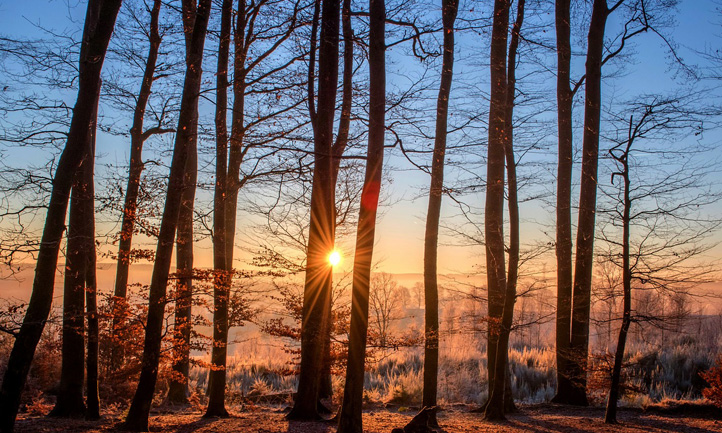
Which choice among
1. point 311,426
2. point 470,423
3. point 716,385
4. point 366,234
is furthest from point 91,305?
point 716,385

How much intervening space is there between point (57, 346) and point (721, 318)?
107 ft

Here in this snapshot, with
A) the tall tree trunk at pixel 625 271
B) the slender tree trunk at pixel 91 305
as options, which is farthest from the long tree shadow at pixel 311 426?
the tall tree trunk at pixel 625 271

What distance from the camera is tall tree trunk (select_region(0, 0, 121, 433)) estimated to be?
21.6 feet

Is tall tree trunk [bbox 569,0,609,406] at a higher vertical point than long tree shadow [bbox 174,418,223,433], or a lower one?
higher

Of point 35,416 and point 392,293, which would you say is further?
point 392,293

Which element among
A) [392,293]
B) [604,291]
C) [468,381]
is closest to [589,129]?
[604,291]

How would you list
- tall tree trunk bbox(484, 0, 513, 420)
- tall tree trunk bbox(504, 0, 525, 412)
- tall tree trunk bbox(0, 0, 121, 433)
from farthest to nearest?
tall tree trunk bbox(484, 0, 513, 420) → tall tree trunk bbox(504, 0, 525, 412) → tall tree trunk bbox(0, 0, 121, 433)

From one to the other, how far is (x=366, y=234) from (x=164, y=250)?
3120mm

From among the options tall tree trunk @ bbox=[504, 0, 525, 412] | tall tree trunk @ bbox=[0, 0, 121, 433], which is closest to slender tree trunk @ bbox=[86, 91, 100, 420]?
tall tree trunk @ bbox=[0, 0, 121, 433]

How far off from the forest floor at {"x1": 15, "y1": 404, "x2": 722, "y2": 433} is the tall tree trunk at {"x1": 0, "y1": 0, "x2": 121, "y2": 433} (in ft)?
2.28

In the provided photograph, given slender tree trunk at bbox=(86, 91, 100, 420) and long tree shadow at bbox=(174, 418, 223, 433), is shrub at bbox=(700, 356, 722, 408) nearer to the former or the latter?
long tree shadow at bbox=(174, 418, 223, 433)

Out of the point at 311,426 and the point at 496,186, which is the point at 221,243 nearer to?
the point at 311,426

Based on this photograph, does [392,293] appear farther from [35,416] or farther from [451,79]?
[35,416]

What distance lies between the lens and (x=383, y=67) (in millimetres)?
7613
